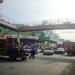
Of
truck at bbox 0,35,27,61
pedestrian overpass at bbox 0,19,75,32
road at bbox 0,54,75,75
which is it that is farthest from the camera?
pedestrian overpass at bbox 0,19,75,32

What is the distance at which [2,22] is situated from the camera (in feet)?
143

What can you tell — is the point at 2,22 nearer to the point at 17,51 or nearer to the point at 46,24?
the point at 46,24

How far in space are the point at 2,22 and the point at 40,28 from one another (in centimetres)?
1402

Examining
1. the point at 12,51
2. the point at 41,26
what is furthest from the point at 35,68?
the point at 41,26

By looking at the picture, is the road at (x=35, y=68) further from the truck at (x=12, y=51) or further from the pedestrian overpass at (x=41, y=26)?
the pedestrian overpass at (x=41, y=26)

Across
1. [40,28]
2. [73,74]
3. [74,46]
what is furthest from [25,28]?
[73,74]

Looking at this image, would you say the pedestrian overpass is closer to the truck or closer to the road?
the truck

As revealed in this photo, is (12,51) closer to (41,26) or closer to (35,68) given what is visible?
(35,68)

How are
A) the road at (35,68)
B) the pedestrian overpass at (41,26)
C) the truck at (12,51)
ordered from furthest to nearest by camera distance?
the pedestrian overpass at (41,26) < the truck at (12,51) < the road at (35,68)

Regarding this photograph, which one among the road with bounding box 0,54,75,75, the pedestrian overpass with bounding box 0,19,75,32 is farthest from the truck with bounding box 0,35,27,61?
the pedestrian overpass with bounding box 0,19,75,32

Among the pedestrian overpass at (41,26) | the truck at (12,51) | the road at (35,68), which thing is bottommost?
the road at (35,68)

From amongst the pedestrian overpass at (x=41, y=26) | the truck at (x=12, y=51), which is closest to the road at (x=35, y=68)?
the truck at (x=12, y=51)

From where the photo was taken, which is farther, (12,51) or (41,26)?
(41,26)

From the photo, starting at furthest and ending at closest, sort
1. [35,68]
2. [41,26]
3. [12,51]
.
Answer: [41,26] < [12,51] < [35,68]
